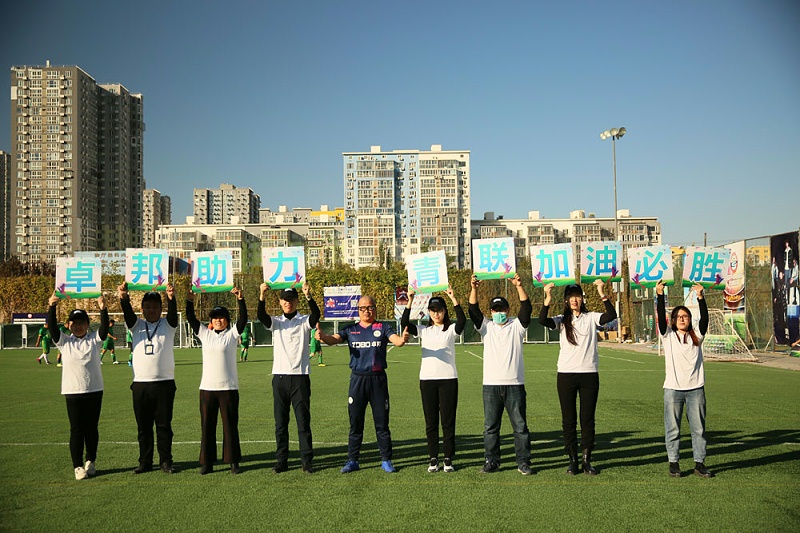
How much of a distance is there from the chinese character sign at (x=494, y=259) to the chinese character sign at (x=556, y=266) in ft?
2.20

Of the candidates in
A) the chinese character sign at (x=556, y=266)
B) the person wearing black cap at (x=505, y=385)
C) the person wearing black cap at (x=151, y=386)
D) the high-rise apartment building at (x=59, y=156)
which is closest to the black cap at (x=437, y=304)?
the person wearing black cap at (x=505, y=385)

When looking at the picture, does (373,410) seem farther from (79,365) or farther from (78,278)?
(78,278)

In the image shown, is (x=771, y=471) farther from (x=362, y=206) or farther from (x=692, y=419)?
(x=362, y=206)

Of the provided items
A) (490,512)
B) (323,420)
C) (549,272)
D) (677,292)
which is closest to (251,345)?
(677,292)

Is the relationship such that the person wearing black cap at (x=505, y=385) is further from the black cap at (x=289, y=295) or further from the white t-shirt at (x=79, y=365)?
the white t-shirt at (x=79, y=365)

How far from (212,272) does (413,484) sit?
5227 mm

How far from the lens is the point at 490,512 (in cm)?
619

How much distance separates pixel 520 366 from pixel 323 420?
17.2 ft

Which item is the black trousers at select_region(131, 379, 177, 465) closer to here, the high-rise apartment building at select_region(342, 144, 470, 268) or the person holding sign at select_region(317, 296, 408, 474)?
the person holding sign at select_region(317, 296, 408, 474)

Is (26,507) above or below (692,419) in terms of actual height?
below

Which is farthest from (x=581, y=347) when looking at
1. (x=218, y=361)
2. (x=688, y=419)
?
(x=218, y=361)

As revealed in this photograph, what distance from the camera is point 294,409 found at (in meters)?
7.98

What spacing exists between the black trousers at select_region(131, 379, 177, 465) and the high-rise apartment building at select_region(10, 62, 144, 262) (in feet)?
418

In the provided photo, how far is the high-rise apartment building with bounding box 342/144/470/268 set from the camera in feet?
480
